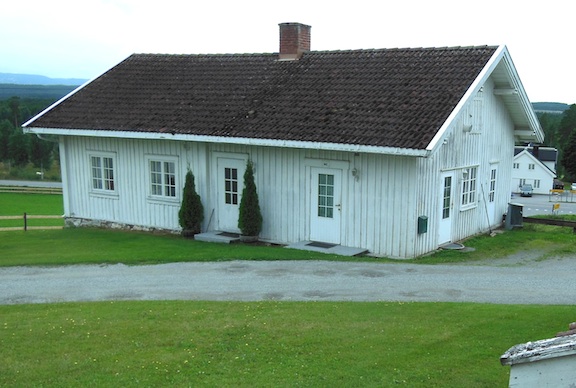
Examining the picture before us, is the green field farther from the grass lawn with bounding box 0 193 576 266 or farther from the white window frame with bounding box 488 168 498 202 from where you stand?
the white window frame with bounding box 488 168 498 202

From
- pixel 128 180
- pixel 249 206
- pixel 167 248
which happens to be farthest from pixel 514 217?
pixel 128 180

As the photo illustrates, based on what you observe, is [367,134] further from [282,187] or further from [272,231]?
[272,231]

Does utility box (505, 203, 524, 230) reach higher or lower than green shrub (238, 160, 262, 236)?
lower

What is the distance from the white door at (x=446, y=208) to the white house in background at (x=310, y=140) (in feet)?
0.23

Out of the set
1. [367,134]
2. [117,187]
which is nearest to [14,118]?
[117,187]

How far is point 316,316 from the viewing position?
28.9ft

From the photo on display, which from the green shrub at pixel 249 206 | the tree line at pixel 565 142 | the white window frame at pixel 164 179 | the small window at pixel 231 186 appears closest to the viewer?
the green shrub at pixel 249 206

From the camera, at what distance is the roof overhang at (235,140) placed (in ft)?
44.3

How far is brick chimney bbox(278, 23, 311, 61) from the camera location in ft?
61.9

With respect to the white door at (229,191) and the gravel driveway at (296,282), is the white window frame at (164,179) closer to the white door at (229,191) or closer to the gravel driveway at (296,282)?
the white door at (229,191)

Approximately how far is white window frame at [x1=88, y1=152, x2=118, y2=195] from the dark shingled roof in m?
1.11

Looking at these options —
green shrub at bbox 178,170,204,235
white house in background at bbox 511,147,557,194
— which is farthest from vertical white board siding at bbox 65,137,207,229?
white house in background at bbox 511,147,557,194

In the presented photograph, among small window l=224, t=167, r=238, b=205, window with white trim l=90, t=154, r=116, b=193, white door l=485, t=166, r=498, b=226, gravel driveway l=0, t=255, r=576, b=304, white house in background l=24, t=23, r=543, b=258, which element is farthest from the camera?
window with white trim l=90, t=154, r=116, b=193

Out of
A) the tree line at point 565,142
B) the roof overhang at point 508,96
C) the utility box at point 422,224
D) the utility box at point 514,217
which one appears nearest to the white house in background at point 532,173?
the tree line at point 565,142
